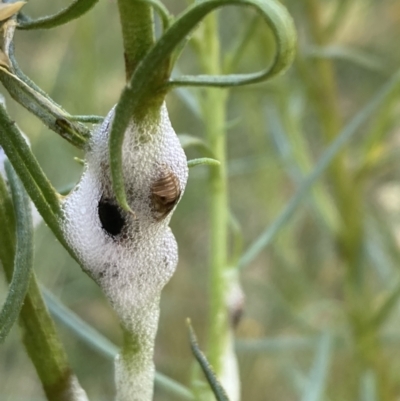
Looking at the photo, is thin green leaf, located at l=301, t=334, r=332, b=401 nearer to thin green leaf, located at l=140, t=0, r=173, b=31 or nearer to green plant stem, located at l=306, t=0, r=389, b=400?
green plant stem, located at l=306, t=0, r=389, b=400

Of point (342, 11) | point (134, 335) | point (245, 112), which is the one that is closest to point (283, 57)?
point (134, 335)

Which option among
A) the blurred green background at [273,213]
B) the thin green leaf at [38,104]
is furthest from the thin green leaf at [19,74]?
the blurred green background at [273,213]

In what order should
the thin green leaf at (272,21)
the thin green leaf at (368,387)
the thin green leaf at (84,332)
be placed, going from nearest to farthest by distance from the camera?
the thin green leaf at (272,21), the thin green leaf at (84,332), the thin green leaf at (368,387)

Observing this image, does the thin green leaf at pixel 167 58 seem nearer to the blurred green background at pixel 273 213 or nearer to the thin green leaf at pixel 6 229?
the thin green leaf at pixel 6 229

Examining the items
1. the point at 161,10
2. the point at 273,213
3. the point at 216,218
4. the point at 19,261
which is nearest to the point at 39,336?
the point at 19,261

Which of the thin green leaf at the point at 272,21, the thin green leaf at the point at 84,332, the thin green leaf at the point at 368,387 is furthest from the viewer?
the thin green leaf at the point at 368,387

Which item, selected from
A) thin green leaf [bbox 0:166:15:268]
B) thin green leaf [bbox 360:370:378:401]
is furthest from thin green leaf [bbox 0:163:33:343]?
thin green leaf [bbox 360:370:378:401]
